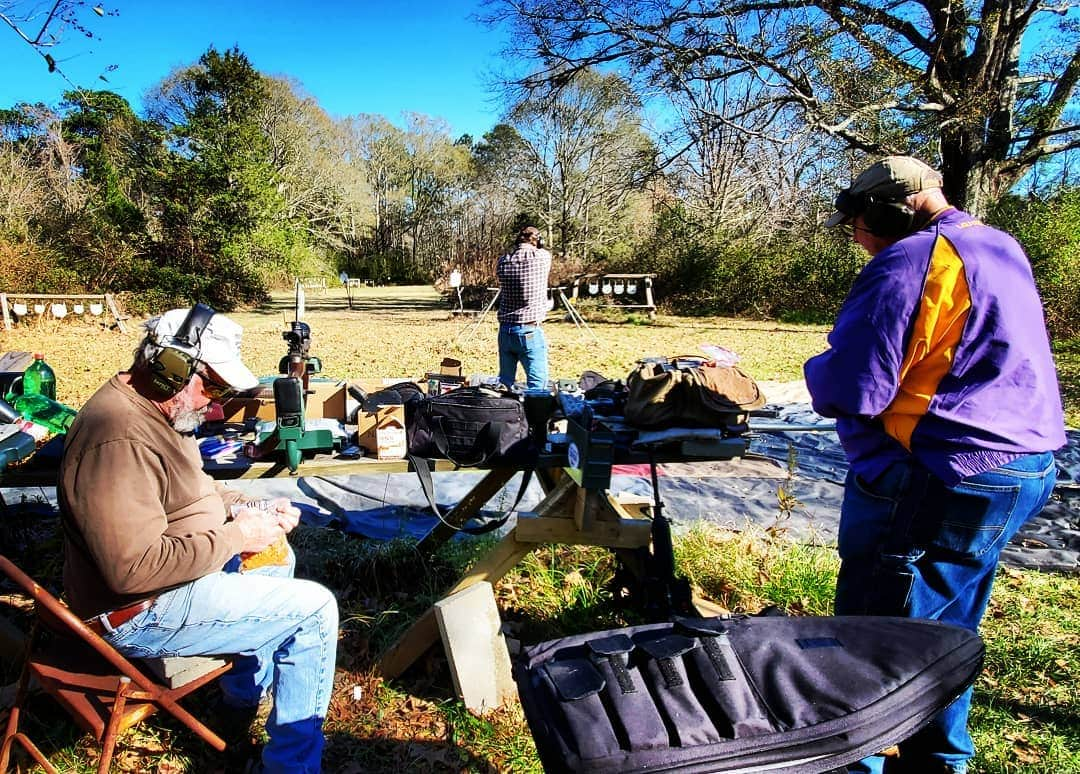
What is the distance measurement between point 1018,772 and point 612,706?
2.08 meters

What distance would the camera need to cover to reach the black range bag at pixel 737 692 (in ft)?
4.14

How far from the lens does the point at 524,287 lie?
19.2ft

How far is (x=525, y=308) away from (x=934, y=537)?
170 inches

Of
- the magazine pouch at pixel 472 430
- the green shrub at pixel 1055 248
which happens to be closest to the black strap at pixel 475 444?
the magazine pouch at pixel 472 430

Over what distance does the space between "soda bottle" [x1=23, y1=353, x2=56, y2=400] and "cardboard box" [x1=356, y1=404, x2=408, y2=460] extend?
2.14m

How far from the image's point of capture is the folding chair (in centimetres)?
187

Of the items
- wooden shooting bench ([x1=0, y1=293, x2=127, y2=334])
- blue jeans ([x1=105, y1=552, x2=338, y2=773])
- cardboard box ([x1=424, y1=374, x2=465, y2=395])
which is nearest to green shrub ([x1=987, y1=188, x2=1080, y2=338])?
cardboard box ([x1=424, y1=374, x2=465, y2=395])

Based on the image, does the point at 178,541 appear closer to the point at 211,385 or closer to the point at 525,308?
the point at 211,385

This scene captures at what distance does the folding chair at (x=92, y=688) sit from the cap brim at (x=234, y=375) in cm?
76

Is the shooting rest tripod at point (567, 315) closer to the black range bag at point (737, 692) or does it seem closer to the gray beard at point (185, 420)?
the gray beard at point (185, 420)

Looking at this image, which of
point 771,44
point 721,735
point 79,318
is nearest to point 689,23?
point 771,44

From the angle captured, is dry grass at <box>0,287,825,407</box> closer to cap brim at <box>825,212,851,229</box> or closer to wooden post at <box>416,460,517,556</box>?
wooden post at <box>416,460,517,556</box>

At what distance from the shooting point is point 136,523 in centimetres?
Result: 175

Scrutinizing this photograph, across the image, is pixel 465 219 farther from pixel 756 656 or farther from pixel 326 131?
pixel 756 656
